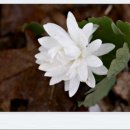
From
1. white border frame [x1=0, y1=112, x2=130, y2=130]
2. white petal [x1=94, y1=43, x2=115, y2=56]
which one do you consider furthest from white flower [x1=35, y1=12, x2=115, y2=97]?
white border frame [x1=0, y1=112, x2=130, y2=130]

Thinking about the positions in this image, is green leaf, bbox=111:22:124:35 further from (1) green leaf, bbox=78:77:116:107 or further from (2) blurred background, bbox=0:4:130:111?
(2) blurred background, bbox=0:4:130:111

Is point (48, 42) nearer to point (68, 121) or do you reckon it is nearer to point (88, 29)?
point (88, 29)

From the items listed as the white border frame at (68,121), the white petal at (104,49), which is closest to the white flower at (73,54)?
the white petal at (104,49)

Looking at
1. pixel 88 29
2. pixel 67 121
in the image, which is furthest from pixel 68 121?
pixel 88 29

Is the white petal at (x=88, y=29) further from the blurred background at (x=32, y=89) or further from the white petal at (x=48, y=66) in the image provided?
the blurred background at (x=32, y=89)

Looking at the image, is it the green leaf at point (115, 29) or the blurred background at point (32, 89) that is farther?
the blurred background at point (32, 89)

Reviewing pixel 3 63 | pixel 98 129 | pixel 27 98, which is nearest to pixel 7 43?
pixel 3 63

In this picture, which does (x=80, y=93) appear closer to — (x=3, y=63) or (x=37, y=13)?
(x=3, y=63)
